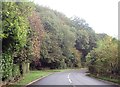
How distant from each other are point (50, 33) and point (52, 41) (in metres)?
2.18

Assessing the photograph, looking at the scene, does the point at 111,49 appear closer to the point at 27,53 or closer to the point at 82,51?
the point at 27,53

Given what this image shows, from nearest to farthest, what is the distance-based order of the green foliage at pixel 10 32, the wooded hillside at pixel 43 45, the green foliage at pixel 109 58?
the green foliage at pixel 10 32
the wooded hillside at pixel 43 45
the green foliage at pixel 109 58

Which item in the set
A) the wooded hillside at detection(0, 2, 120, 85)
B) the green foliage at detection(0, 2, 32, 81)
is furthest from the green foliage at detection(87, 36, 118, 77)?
the green foliage at detection(0, 2, 32, 81)

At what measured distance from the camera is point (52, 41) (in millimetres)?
81562

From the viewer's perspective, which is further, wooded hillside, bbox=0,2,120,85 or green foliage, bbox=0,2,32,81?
wooded hillside, bbox=0,2,120,85

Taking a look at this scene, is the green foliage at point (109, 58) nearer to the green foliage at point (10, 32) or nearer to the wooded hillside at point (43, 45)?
the wooded hillside at point (43, 45)

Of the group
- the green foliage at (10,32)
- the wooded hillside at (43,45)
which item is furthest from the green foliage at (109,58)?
the green foliage at (10,32)

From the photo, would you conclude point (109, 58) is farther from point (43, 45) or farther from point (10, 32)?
point (43, 45)

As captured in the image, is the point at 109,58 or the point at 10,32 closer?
the point at 10,32

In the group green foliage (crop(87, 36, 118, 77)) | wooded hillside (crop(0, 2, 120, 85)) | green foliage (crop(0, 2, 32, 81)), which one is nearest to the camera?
green foliage (crop(0, 2, 32, 81))

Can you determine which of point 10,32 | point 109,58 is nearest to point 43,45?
point 109,58

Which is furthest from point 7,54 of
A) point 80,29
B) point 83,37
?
point 80,29

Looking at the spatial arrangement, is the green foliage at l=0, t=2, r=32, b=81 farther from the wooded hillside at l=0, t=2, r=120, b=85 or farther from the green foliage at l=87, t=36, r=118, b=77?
the green foliage at l=87, t=36, r=118, b=77

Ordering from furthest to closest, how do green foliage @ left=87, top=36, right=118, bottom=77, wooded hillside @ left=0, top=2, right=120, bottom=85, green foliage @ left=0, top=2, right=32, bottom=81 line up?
green foliage @ left=87, top=36, right=118, bottom=77, wooded hillside @ left=0, top=2, right=120, bottom=85, green foliage @ left=0, top=2, right=32, bottom=81
